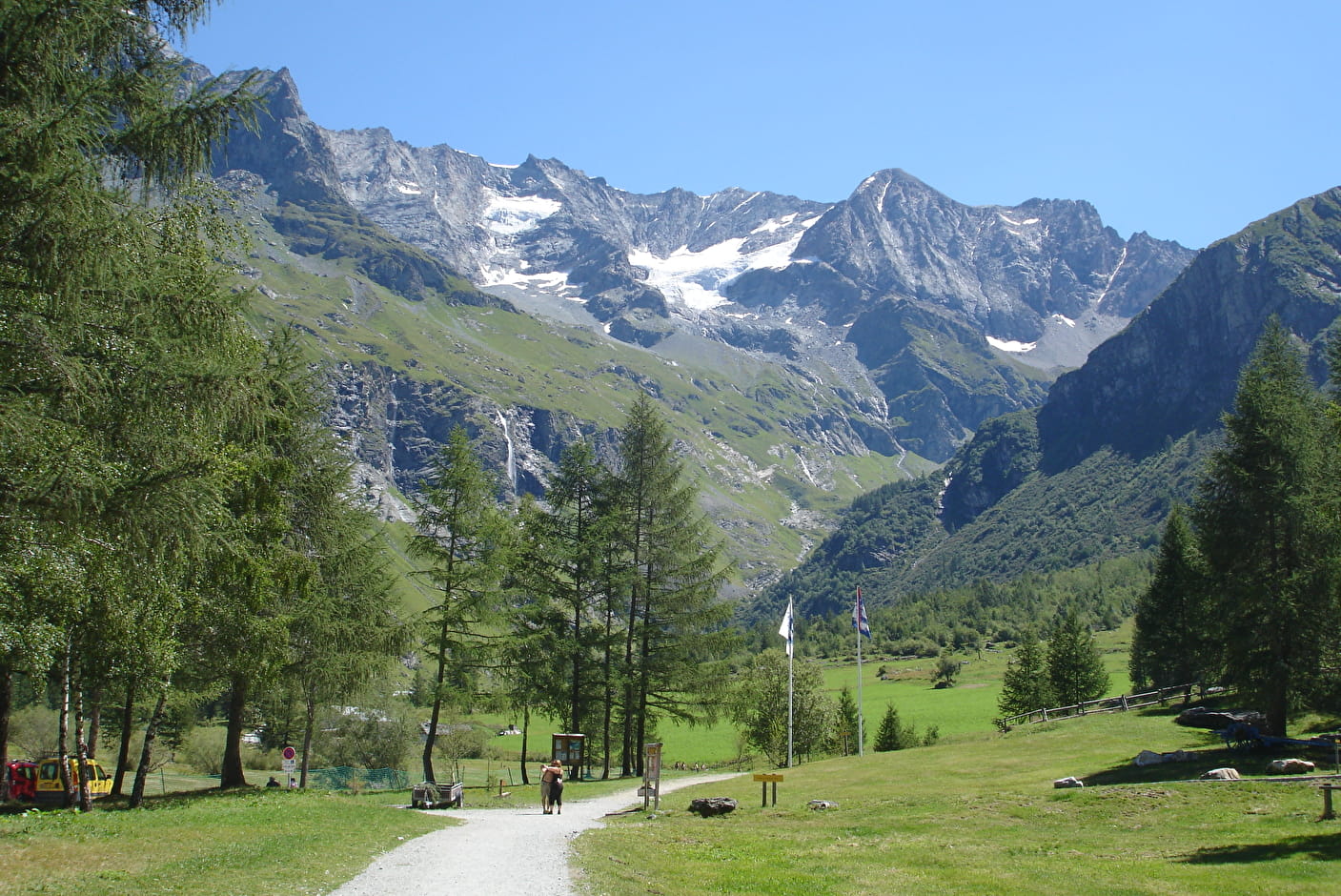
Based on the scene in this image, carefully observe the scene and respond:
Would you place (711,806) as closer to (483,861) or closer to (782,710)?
(483,861)

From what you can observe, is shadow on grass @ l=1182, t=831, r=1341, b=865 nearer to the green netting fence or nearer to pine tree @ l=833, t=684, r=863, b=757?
the green netting fence

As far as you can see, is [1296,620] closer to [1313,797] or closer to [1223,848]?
[1313,797]

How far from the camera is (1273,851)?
17547 mm

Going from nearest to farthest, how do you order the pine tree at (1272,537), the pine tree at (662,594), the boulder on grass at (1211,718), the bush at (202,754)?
the pine tree at (1272,537), the boulder on grass at (1211,718), the pine tree at (662,594), the bush at (202,754)

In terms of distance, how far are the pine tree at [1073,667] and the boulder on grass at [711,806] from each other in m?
47.0

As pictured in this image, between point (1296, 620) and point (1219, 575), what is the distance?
14.8 feet

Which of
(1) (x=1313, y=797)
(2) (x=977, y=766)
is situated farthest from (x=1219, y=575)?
(1) (x=1313, y=797)

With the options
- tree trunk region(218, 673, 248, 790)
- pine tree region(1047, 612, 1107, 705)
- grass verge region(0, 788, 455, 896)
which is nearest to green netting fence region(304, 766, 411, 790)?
tree trunk region(218, 673, 248, 790)

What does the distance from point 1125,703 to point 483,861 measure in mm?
42888

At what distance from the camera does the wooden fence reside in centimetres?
4972

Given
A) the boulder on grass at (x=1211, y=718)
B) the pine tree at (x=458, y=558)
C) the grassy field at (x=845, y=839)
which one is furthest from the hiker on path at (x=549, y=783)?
the boulder on grass at (x=1211, y=718)

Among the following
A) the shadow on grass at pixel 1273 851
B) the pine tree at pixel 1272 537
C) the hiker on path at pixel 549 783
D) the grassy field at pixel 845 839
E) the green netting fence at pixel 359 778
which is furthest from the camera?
the green netting fence at pixel 359 778

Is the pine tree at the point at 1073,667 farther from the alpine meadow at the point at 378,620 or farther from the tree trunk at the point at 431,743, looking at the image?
the tree trunk at the point at 431,743

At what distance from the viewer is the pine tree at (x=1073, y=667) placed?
6494cm
